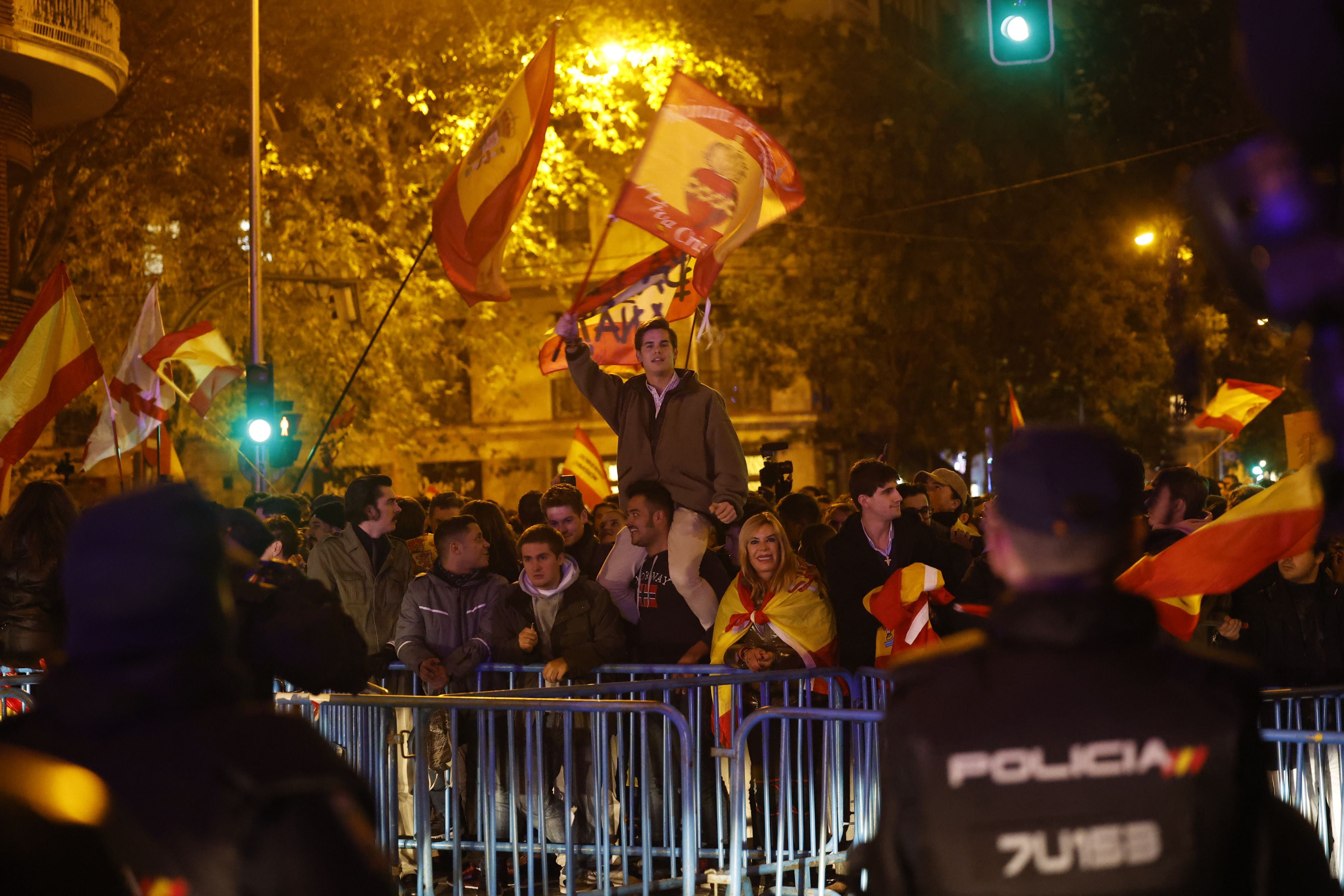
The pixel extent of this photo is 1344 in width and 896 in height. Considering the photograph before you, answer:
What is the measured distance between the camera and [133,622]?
258 centimetres

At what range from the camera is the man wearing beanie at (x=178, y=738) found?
2418 millimetres

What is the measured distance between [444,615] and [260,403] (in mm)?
13938

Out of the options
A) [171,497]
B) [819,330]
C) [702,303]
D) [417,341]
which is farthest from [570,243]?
[171,497]

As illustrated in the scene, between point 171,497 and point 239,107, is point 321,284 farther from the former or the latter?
point 171,497

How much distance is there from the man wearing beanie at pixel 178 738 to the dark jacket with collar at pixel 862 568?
532 cm

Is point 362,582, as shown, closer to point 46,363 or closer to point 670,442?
point 670,442

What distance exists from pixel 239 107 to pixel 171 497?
22020mm

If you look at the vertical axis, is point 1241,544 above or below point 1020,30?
below

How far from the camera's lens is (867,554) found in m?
8.00

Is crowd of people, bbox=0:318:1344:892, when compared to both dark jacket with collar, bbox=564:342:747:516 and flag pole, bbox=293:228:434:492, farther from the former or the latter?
flag pole, bbox=293:228:434:492

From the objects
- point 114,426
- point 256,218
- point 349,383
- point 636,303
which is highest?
point 256,218

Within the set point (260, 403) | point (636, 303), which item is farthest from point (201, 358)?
point (636, 303)

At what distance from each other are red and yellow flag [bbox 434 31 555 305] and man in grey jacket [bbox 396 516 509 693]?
2.39m

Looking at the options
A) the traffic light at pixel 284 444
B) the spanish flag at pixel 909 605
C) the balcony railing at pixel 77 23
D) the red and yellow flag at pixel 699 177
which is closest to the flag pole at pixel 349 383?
the traffic light at pixel 284 444
